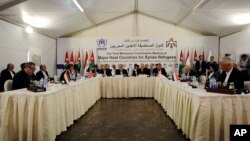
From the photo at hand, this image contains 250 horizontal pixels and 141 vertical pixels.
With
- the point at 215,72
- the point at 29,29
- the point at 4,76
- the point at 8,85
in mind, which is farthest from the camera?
the point at 29,29

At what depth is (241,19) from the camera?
758cm

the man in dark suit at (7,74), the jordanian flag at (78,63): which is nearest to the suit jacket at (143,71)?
the jordanian flag at (78,63)

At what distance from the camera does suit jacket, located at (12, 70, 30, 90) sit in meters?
4.09

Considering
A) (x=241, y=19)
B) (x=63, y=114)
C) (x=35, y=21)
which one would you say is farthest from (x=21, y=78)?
(x=241, y=19)

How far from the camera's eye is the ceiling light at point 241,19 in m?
7.24

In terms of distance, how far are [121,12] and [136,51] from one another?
5.94 feet

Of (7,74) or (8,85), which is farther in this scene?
(7,74)

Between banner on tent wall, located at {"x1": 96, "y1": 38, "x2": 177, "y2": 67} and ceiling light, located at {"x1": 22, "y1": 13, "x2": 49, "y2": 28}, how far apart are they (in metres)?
2.80

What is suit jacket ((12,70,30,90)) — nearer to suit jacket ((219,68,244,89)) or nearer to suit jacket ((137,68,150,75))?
suit jacket ((219,68,244,89))

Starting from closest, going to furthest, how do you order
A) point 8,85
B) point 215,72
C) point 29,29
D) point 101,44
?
point 8,85 < point 215,72 < point 29,29 < point 101,44

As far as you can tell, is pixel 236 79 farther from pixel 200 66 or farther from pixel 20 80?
pixel 200 66

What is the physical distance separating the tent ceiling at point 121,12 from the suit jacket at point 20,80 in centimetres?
255

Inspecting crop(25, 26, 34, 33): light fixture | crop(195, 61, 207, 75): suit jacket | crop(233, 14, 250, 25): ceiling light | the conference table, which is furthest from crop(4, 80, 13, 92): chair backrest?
crop(195, 61, 207, 75): suit jacket

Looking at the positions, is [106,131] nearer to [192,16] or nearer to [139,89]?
[139,89]
